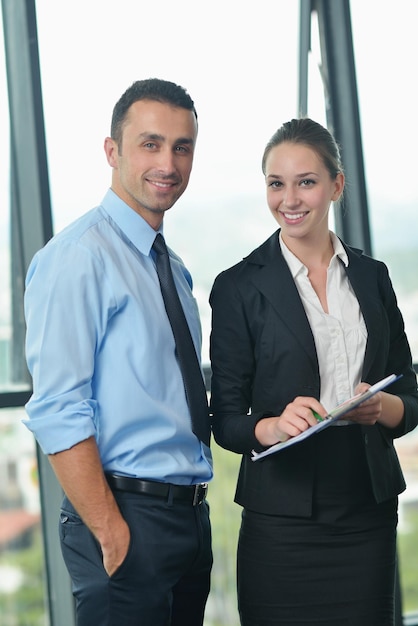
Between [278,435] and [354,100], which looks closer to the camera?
[278,435]

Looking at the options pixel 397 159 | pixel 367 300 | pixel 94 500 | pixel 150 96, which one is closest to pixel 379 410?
pixel 367 300

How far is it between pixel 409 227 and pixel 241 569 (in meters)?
1.89

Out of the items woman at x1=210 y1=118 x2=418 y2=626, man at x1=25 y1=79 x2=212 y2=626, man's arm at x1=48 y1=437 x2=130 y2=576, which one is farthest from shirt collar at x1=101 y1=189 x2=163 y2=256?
man's arm at x1=48 y1=437 x2=130 y2=576

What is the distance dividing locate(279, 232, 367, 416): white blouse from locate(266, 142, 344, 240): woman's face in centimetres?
10

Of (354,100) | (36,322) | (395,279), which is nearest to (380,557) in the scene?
(36,322)

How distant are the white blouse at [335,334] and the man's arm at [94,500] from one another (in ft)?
2.04

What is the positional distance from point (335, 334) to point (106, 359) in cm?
61

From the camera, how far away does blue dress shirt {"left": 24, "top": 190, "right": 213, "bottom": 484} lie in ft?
5.86

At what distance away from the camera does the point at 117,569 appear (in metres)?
1.77

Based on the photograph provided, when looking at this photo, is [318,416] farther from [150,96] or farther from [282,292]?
[150,96]

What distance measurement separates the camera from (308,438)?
2.11 metres

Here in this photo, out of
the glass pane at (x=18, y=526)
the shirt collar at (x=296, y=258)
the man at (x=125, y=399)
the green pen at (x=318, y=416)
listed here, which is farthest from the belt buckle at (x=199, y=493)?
the glass pane at (x=18, y=526)

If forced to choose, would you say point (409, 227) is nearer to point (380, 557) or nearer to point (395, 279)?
point (395, 279)

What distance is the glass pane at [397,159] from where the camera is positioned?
11.3ft
